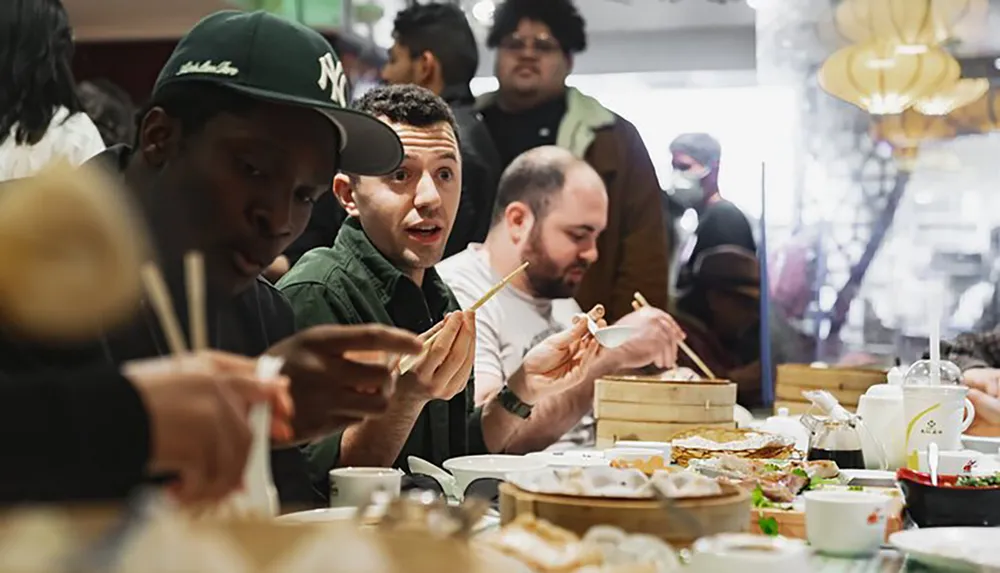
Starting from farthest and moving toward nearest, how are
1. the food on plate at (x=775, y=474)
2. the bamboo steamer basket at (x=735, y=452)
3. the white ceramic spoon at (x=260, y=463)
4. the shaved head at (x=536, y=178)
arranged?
the shaved head at (x=536, y=178), the bamboo steamer basket at (x=735, y=452), the food on plate at (x=775, y=474), the white ceramic spoon at (x=260, y=463)

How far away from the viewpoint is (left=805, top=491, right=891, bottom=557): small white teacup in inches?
56.7

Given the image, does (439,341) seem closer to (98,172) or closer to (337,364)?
(337,364)

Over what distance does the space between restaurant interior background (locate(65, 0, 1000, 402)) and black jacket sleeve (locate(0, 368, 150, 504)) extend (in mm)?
4461

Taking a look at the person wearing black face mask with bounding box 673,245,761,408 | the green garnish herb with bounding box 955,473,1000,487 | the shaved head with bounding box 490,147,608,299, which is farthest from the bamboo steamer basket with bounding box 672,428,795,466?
the person wearing black face mask with bounding box 673,245,761,408

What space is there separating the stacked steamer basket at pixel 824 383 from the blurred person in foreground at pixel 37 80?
6.41ft

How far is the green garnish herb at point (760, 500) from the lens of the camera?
1653mm

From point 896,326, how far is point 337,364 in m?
4.42

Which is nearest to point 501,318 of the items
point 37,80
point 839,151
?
point 37,80

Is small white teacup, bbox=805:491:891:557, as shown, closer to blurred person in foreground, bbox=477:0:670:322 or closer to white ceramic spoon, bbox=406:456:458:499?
white ceramic spoon, bbox=406:456:458:499

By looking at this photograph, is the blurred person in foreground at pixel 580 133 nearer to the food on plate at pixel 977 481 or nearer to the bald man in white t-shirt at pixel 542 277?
the bald man in white t-shirt at pixel 542 277

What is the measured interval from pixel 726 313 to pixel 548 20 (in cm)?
149

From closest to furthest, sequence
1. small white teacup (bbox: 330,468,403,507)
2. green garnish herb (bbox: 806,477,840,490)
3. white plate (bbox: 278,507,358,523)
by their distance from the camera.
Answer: white plate (bbox: 278,507,358,523) → small white teacup (bbox: 330,468,403,507) → green garnish herb (bbox: 806,477,840,490)

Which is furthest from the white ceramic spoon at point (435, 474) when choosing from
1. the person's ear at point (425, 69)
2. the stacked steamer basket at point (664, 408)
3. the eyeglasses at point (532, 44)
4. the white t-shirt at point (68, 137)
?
the eyeglasses at point (532, 44)

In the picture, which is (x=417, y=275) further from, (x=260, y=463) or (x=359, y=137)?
(x=260, y=463)
